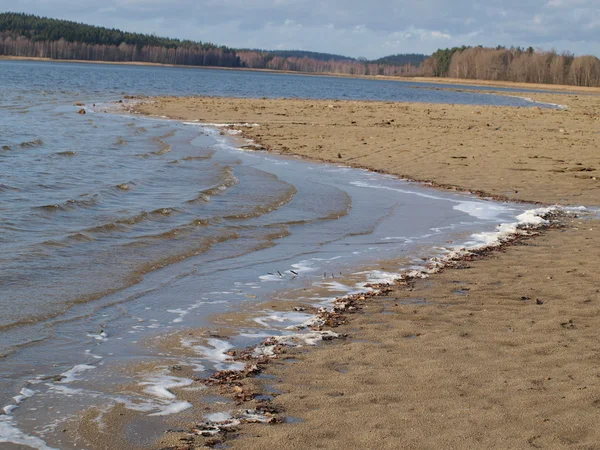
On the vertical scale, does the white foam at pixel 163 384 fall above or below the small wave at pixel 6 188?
below

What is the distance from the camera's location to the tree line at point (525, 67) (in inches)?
5566

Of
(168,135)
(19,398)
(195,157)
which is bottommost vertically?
(19,398)

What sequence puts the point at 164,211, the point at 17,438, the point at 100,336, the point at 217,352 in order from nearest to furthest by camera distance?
the point at 17,438, the point at 217,352, the point at 100,336, the point at 164,211

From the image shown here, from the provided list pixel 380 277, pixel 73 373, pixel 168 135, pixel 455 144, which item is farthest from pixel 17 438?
pixel 168 135

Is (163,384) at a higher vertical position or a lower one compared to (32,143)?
lower

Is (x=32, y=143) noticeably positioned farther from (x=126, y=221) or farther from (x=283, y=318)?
(x=283, y=318)

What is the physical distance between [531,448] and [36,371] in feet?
12.9

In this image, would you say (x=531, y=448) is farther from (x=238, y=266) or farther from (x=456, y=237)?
(x=456, y=237)

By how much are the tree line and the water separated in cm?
13410

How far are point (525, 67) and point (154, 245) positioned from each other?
527ft

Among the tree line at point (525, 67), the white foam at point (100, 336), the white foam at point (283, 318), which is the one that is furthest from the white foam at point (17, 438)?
the tree line at point (525, 67)

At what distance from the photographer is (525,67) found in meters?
159

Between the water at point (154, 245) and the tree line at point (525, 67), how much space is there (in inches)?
5280

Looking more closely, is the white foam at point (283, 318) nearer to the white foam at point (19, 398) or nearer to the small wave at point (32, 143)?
the white foam at point (19, 398)
